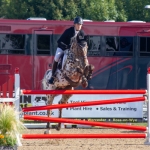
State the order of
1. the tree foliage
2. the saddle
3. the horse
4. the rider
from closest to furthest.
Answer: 1. the horse
2. the rider
3. the saddle
4. the tree foliage

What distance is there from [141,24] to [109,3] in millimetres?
13218

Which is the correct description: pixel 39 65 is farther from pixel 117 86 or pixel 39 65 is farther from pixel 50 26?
pixel 117 86

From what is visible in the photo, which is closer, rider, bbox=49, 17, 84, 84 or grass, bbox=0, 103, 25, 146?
grass, bbox=0, 103, 25, 146

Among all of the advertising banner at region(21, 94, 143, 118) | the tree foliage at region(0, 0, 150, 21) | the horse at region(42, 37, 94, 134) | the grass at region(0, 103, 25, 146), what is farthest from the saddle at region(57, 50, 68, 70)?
the tree foliage at region(0, 0, 150, 21)

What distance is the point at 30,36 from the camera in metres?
22.0

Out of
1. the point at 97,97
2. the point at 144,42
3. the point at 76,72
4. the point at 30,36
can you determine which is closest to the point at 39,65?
the point at 30,36

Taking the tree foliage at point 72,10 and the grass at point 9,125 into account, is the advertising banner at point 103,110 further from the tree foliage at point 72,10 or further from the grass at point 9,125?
the tree foliage at point 72,10

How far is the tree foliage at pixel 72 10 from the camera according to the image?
33250mm

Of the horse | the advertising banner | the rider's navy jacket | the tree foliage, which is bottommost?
the advertising banner

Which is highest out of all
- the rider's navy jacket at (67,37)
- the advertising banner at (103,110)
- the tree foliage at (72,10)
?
the tree foliage at (72,10)

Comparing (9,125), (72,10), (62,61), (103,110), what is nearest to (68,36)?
(62,61)

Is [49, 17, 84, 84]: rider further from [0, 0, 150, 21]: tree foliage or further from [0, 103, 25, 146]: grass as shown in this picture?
[0, 0, 150, 21]: tree foliage

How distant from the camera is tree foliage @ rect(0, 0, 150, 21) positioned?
3325cm

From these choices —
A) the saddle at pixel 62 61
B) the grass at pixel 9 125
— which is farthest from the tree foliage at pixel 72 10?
the grass at pixel 9 125
